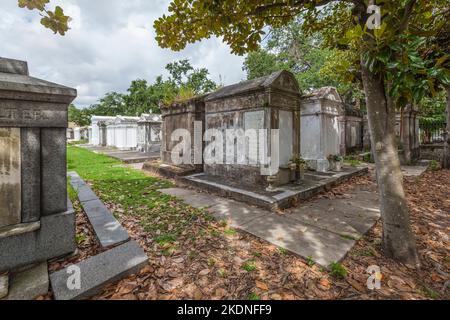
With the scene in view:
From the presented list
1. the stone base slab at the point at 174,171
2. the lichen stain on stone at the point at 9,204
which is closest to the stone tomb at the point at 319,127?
the stone base slab at the point at 174,171

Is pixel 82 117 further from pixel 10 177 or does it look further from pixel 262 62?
pixel 10 177

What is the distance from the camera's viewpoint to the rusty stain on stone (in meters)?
2.33

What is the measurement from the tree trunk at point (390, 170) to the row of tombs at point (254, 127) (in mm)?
2811

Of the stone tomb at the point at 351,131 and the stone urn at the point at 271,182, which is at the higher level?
the stone tomb at the point at 351,131

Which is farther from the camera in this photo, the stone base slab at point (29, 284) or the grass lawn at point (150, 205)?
the grass lawn at point (150, 205)

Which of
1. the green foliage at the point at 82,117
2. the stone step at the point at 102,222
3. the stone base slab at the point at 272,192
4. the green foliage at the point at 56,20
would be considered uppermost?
the green foliage at the point at 82,117

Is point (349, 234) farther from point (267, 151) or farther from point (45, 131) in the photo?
point (45, 131)

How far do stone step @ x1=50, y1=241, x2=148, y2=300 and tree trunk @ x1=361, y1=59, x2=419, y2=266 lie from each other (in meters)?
3.12

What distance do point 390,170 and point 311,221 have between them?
162 cm

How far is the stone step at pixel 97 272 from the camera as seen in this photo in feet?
6.76

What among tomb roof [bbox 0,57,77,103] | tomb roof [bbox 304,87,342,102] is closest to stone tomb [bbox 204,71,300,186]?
tomb roof [bbox 304,87,342,102]

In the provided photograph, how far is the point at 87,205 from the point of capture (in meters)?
4.57

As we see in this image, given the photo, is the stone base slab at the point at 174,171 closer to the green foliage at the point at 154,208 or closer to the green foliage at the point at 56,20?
the green foliage at the point at 154,208
